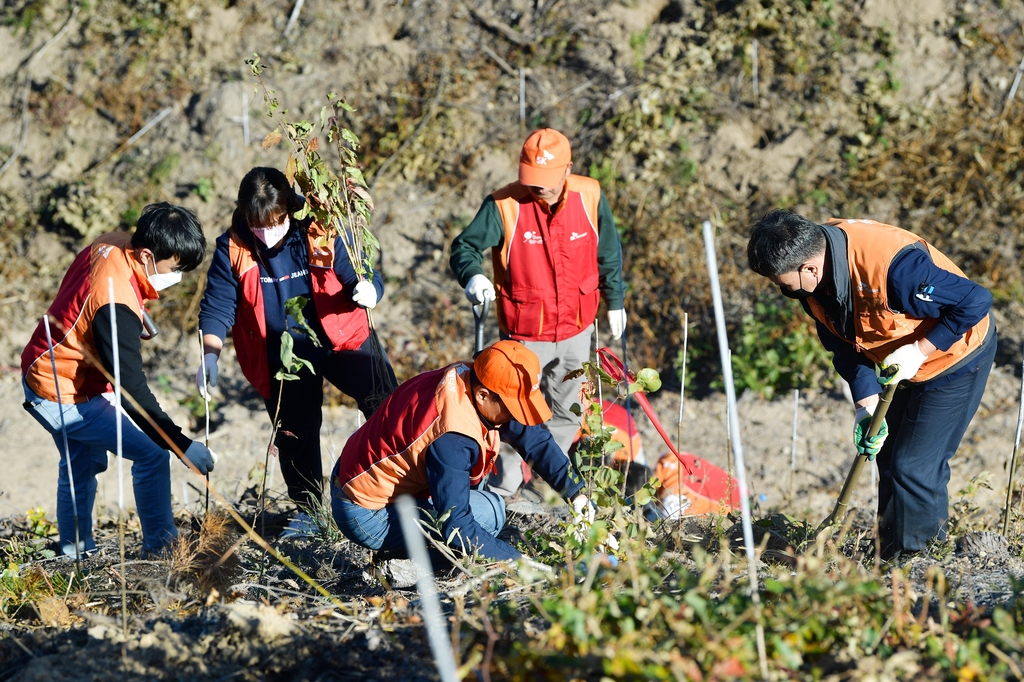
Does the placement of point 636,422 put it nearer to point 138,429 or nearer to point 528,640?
point 138,429

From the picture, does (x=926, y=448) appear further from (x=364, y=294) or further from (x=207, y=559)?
(x=207, y=559)

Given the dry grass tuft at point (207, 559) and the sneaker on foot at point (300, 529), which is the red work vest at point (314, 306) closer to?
the sneaker on foot at point (300, 529)

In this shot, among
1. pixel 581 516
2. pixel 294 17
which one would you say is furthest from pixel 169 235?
pixel 294 17

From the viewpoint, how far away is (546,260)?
3814 millimetres

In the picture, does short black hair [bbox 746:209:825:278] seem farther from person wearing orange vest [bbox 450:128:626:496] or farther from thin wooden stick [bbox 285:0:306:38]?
thin wooden stick [bbox 285:0:306:38]

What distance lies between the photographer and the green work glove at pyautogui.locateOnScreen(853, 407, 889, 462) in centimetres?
292

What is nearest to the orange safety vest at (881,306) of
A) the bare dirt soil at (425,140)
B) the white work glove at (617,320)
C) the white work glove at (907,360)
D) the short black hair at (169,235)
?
the white work glove at (907,360)

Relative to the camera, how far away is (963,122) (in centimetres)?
632

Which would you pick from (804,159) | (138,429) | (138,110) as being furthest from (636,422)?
(138,110)

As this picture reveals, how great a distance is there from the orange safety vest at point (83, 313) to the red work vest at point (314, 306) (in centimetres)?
38

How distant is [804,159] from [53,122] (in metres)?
6.43

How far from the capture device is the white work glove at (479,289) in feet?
12.2

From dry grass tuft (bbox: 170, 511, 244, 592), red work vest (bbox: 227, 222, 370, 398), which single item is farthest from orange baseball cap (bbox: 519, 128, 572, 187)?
dry grass tuft (bbox: 170, 511, 244, 592)

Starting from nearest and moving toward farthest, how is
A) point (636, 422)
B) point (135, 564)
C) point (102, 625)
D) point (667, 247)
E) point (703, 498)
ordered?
point (102, 625) < point (135, 564) < point (703, 498) < point (636, 422) < point (667, 247)
